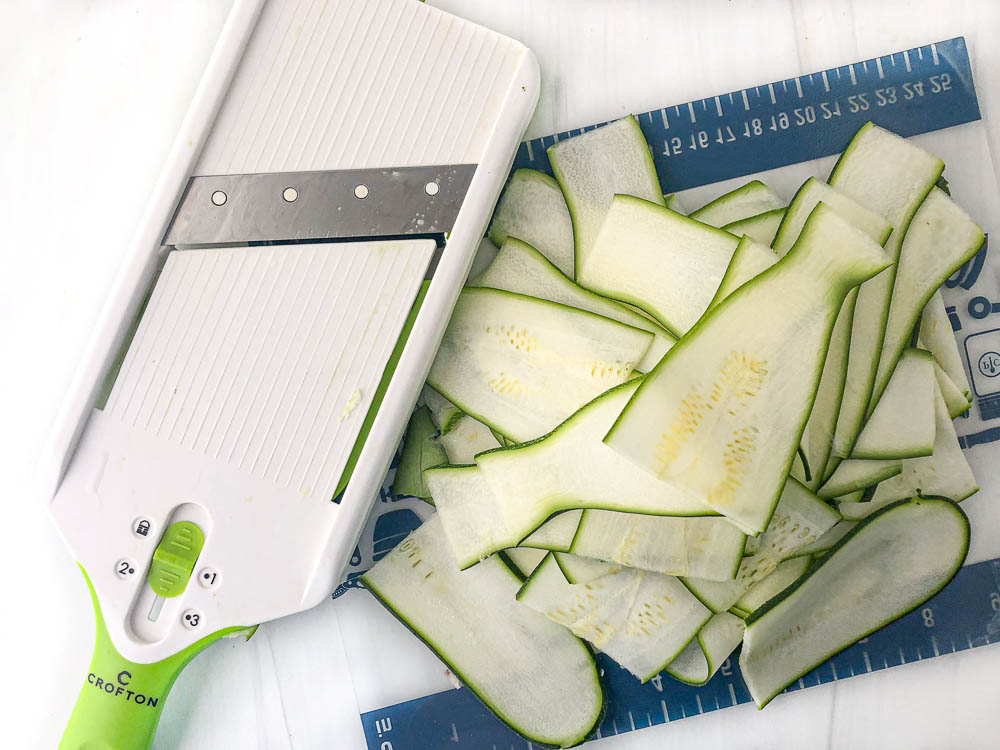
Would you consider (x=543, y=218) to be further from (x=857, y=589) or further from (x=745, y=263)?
(x=857, y=589)

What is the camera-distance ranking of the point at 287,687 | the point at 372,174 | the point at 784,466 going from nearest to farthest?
1. the point at 784,466
2. the point at 372,174
3. the point at 287,687

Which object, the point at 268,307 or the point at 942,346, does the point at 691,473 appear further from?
the point at 268,307

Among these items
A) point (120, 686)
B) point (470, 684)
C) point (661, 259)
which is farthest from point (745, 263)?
point (120, 686)

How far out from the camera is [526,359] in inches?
42.3

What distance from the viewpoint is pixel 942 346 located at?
1087 mm

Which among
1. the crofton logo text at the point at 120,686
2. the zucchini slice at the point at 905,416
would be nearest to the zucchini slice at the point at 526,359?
the zucchini slice at the point at 905,416

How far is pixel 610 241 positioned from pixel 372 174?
33 centimetres

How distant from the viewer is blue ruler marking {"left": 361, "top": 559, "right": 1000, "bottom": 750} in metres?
1.13

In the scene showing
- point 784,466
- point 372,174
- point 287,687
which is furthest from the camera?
point 287,687

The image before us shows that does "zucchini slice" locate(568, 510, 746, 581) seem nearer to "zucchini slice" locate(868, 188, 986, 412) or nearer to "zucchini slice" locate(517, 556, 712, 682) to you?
"zucchini slice" locate(517, 556, 712, 682)

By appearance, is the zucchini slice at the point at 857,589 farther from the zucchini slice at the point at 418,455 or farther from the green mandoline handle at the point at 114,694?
the green mandoline handle at the point at 114,694

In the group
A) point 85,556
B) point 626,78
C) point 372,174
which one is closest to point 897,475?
point 626,78

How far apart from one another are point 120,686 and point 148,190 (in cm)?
71

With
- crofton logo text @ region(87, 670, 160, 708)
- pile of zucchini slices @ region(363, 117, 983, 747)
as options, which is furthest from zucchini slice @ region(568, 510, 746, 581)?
crofton logo text @ region(87, 670, 160, 708)
